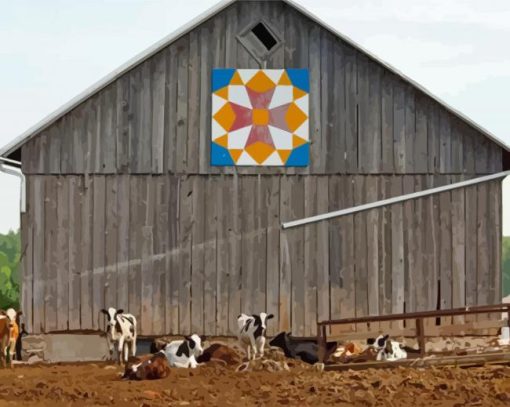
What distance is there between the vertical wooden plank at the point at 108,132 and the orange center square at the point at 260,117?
8.65 feet

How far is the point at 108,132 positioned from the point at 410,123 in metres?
5.68

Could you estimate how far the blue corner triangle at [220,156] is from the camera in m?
20.4

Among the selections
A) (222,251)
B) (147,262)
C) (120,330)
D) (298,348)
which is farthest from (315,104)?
(120,330)

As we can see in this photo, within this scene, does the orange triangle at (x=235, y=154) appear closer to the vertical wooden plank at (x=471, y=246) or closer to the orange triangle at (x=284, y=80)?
the orange triangle at (x=284, y=80)

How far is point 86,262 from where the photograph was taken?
20.4m

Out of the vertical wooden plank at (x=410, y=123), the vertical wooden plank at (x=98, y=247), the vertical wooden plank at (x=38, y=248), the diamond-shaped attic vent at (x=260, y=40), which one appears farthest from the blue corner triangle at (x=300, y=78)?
the vertical wooden plank at (x=38, y=248)

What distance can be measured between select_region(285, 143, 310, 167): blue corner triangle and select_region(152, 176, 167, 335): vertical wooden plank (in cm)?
242

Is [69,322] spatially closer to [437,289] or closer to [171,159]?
[171,159]

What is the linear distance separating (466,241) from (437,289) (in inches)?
41.5

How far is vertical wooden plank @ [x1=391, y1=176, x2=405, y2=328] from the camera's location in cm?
2047

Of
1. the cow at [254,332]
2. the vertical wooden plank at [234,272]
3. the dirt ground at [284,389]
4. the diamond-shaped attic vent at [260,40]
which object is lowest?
the dirt ground at [284,389]

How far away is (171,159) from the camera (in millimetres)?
20484

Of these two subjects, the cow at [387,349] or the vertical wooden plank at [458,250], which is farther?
the vertical wooden plank at [458,250]

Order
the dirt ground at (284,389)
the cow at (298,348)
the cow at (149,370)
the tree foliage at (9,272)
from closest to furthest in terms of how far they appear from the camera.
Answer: the dirt ground at (284,389) → the cow at (149,370) → the cow at (298,348) → the tree foliage at (9,272)
